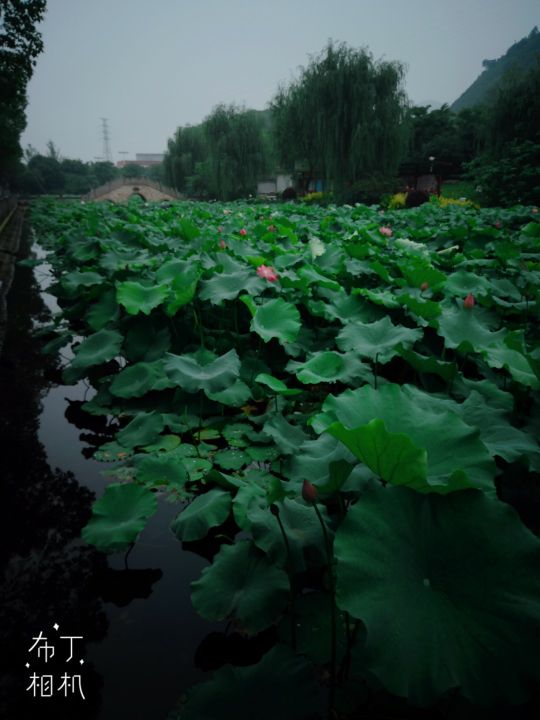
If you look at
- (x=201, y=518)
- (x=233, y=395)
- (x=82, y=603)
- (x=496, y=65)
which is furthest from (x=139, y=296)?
(x=496, y=65)

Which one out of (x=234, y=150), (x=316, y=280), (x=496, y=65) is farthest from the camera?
(x=496, y=65)

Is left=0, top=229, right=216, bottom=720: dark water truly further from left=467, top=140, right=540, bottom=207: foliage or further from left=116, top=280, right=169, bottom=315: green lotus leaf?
left=467, top=140, right=540, bottom=207: foliage

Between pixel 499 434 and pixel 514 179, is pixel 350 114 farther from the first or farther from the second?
pixel 499 434

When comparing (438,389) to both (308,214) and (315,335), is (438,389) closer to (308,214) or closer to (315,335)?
(315,335)

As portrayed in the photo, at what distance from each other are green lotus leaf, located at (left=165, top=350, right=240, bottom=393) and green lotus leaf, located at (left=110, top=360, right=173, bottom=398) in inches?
15.0

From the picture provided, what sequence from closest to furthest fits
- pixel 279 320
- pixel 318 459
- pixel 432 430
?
pixel 432 430, pixel 318 459, pixel 279 320

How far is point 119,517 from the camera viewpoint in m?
1.46

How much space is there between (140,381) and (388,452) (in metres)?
1.81

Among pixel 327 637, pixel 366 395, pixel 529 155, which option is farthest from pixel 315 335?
pixel 529 155

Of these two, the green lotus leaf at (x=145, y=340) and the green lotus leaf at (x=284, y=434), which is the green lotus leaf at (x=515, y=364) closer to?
the green lotus leaf at (x=284, y=434)

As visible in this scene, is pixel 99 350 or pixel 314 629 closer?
pixel 314 629

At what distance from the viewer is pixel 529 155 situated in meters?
13.5

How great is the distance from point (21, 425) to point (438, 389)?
2.16m

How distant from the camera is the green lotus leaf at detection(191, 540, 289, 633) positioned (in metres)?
1.07
